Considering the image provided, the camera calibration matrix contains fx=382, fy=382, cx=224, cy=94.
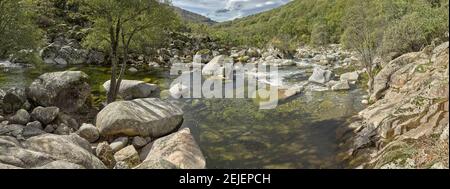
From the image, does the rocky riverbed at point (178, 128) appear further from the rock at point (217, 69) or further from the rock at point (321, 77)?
the rock at point (217, 69)

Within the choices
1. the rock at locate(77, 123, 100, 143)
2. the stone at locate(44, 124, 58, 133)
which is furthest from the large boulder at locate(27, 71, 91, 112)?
the rock at locate(77, 123, 100, 143)

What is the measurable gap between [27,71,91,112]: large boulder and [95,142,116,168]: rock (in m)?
8.28

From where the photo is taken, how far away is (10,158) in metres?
10.6

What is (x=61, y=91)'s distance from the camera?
67.7 ft

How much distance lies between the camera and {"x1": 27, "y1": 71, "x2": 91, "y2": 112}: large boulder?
20.3 meters

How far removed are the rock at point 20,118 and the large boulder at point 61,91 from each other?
2.44 metres

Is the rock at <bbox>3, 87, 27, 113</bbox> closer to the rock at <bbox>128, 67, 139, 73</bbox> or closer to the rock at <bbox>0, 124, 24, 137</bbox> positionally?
the rock at <bbox>0, 124, 24, 137</bbox>

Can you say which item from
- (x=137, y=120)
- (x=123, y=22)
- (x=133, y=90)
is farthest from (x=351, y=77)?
(x=137, y=120)

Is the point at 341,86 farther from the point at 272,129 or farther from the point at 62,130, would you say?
the point at 62,130

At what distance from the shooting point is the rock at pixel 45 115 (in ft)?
57.8

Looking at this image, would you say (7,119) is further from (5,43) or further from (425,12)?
(425,12)

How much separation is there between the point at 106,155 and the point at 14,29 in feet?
34.3

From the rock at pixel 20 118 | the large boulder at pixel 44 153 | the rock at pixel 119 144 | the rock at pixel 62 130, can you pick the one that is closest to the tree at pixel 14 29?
the rock at pixel 20 118
